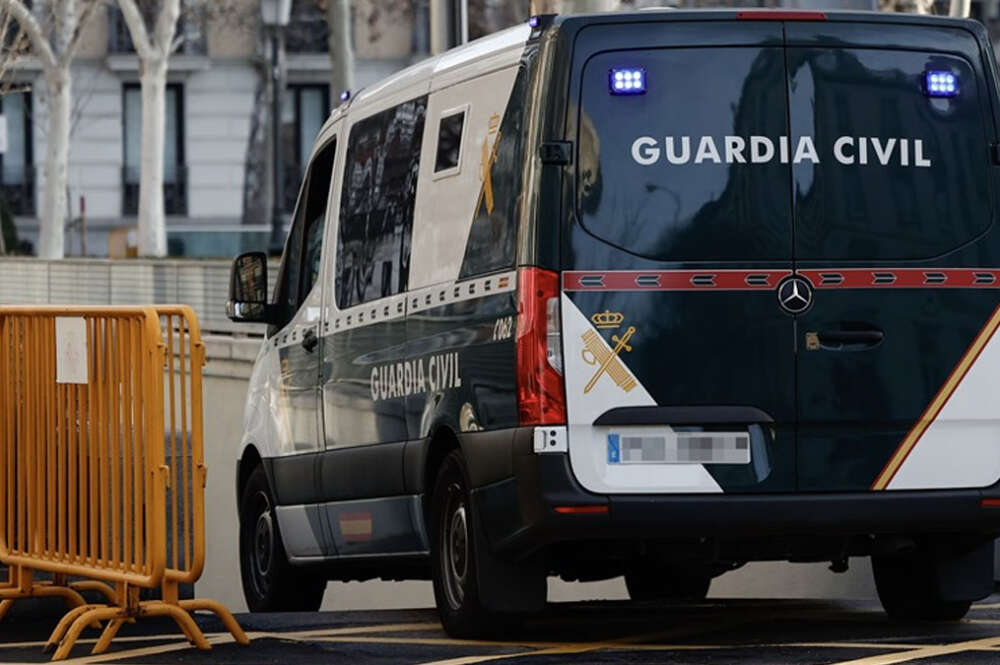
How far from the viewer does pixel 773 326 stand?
30.2 feet

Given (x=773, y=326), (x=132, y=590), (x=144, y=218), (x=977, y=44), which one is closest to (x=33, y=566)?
(x=132, y=590)

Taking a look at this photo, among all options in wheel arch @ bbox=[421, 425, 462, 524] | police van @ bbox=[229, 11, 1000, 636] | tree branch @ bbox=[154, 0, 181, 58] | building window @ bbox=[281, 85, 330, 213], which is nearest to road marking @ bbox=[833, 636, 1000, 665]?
police van @ bbox=[229, 11, 1000, 636]

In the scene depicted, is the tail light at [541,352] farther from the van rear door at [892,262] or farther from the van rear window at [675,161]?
the van rear door at [892,262]

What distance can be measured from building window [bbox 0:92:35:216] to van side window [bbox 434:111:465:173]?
52190 mm

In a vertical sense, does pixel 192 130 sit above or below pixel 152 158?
above

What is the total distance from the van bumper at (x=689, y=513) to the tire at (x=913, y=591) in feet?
3.12

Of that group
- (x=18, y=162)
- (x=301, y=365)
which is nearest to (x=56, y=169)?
(x=18, y=162)

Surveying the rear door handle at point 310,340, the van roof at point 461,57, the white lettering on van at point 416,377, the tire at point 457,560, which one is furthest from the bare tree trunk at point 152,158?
the tire at point 457,560

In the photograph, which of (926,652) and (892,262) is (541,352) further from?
(926,652)

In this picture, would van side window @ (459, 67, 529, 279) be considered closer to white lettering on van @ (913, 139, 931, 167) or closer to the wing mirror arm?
white lettering on van @ (913, 139, 931, 167)

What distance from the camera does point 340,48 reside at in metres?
36.6

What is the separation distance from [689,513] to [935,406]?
1.00 metres

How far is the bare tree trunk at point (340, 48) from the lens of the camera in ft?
119

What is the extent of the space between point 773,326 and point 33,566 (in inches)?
121
